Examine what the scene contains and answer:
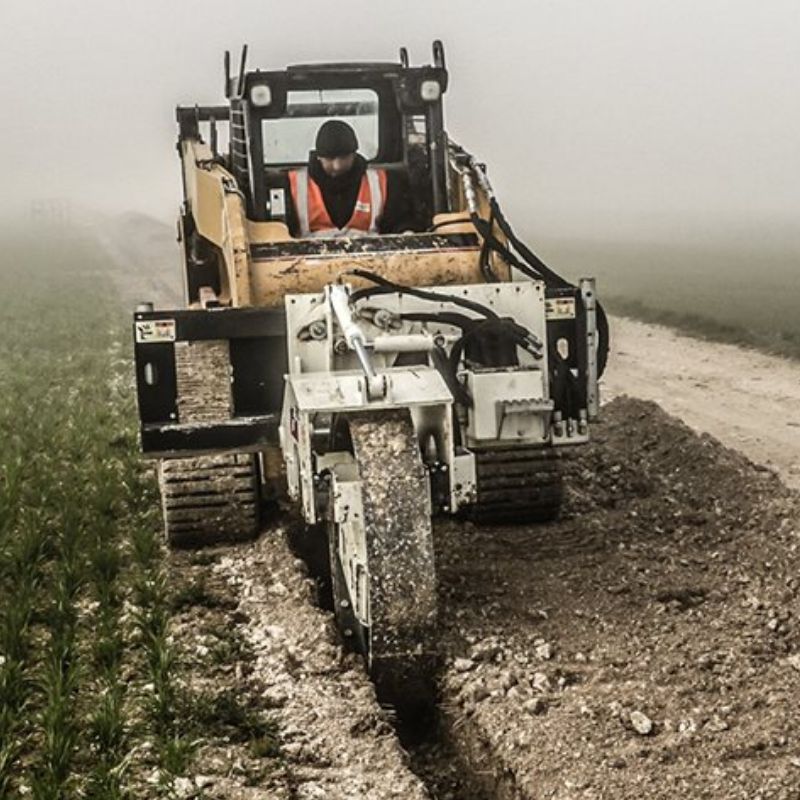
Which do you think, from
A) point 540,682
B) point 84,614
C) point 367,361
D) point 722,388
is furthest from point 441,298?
point 722,388

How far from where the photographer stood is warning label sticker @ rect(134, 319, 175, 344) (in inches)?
278

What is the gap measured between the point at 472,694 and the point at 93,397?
9507mm

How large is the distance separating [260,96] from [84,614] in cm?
362

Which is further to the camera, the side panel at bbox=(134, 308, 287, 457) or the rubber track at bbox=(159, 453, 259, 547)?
the rubber track at bbox=(159, 453, 259, 547)

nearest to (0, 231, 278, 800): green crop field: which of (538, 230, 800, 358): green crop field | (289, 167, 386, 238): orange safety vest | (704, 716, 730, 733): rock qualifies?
(704, 716, 730, 733): rock

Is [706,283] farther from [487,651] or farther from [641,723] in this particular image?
[641,723]

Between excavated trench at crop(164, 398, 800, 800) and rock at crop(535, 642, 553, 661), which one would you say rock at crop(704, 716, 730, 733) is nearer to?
excavated trench at crop(164, 398, 800, 800)

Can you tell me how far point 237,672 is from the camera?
5.80m

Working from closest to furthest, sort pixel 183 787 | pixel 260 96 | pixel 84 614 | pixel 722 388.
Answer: pixel 183 787, pixel 84 614, pixel 260 96, pixel 722 388

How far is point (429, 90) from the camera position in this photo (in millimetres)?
8922

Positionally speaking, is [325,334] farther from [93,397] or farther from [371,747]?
[93,397]

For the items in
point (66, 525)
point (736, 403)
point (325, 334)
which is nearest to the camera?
point (325, 334)

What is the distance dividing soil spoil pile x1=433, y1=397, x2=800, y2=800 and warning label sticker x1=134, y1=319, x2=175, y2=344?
6.26ft

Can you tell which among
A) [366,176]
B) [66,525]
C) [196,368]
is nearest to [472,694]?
[196,368]
